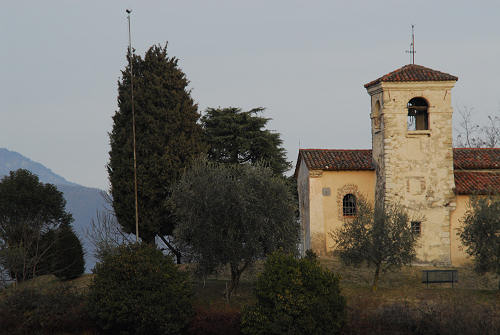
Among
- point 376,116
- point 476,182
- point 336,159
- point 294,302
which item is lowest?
point 294,302

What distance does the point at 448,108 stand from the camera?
33.1 m

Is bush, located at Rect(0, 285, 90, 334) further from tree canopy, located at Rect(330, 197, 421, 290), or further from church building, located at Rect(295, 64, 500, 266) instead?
church building, located at Rect(295, 64, 500, 266)

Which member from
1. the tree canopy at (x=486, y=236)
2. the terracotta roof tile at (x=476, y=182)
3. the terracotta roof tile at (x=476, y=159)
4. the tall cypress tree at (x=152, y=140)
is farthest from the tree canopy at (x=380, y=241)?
the tall cypress tree at (x=152, y=140)

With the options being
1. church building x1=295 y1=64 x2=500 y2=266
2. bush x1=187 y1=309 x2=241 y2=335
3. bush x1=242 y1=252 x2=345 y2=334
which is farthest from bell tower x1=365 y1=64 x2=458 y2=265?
bush x1=187 y1=309 x2=241 y2=335

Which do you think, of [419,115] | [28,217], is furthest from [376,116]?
[28,217]

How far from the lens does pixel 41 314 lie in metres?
23.2

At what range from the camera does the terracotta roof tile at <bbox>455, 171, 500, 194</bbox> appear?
1293 inches

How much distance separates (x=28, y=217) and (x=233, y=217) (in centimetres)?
1628

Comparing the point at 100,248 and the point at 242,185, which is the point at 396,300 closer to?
the point at 242,185

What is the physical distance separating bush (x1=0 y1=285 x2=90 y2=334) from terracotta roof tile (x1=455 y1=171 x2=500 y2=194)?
20.2 metres

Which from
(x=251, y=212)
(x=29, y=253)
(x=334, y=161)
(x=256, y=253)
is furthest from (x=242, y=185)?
(x=29, y=253)

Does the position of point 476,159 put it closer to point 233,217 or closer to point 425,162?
point 425,162

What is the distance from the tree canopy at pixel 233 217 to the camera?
26.3 m

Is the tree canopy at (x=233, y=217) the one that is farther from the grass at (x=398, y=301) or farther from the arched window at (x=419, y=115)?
the arched window at (x=419, y=115)
